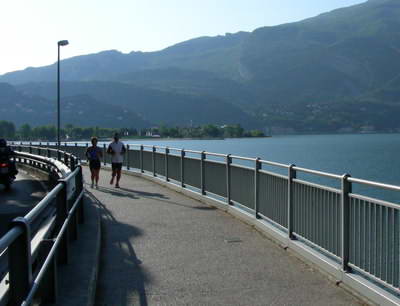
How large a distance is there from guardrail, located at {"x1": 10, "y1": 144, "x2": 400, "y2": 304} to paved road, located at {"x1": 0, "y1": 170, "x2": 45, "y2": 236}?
4313 millimetres

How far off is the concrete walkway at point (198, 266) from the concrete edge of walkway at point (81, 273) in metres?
0.21

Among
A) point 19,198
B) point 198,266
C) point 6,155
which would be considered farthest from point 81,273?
point 6,155

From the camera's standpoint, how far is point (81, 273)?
6418 millimetres

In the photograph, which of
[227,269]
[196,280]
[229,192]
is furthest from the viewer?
[229,192]

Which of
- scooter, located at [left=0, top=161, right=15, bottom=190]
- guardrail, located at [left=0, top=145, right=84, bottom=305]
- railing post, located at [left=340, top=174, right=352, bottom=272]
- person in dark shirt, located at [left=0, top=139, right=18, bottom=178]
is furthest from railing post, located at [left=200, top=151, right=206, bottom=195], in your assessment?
railing post, located at [left=340, top=174, right=352, bottom=272]

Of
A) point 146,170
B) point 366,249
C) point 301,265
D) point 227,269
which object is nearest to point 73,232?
point 227,269

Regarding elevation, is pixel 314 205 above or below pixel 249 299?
above

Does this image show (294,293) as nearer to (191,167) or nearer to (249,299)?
(249,299)

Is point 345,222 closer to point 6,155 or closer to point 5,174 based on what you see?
point 5,174

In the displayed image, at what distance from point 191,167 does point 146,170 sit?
7.18m

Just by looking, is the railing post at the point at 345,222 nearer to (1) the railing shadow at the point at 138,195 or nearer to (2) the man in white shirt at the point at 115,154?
(1) the railing shadow at the point at 138,195

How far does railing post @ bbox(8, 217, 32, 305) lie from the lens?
3.74 metres

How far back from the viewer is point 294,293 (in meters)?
6.26

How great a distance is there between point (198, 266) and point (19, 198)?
966 cm
